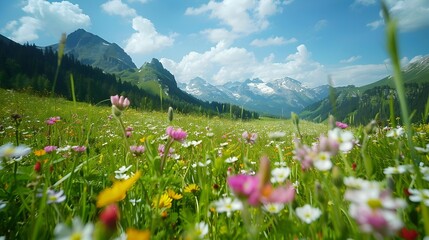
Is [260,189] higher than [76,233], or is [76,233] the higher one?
[260,189]

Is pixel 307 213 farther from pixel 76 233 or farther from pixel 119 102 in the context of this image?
pixel 119 102

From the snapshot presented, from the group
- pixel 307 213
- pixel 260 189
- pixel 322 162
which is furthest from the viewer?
pixel 307 213

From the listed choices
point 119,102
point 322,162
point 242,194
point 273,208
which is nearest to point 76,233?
point 242,194

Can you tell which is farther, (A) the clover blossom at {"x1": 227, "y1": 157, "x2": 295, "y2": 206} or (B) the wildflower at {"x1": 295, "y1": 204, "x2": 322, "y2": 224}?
(B) the wildflower at {"x1": 295, "y1": 204, "x2": 322, "y2": 224}

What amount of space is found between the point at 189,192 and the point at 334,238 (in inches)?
46.7

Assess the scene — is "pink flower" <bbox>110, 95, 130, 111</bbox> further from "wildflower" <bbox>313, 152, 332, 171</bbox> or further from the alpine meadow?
"wildflower" <bbox>313, 152, 332, 171</bbox>

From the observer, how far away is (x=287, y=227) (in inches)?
44.5

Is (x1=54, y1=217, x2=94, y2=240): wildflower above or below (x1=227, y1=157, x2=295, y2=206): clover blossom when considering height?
below

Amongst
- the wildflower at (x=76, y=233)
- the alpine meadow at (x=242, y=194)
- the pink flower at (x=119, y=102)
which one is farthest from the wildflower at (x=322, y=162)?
the pink flower at (x=119, y=102)

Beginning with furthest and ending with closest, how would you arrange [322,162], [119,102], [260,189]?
[119,102]
[322,162]
[260,189]

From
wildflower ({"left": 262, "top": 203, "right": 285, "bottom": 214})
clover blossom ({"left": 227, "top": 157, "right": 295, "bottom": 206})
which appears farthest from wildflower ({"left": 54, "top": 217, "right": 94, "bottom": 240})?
wildflower ({"left": 262, "top": 203, "right": 285, "bottom": 214})

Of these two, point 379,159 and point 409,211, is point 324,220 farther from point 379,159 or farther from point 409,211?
point 379,159

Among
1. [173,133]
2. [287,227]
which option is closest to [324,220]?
[287,227]

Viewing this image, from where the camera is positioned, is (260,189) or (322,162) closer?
(260,189)
